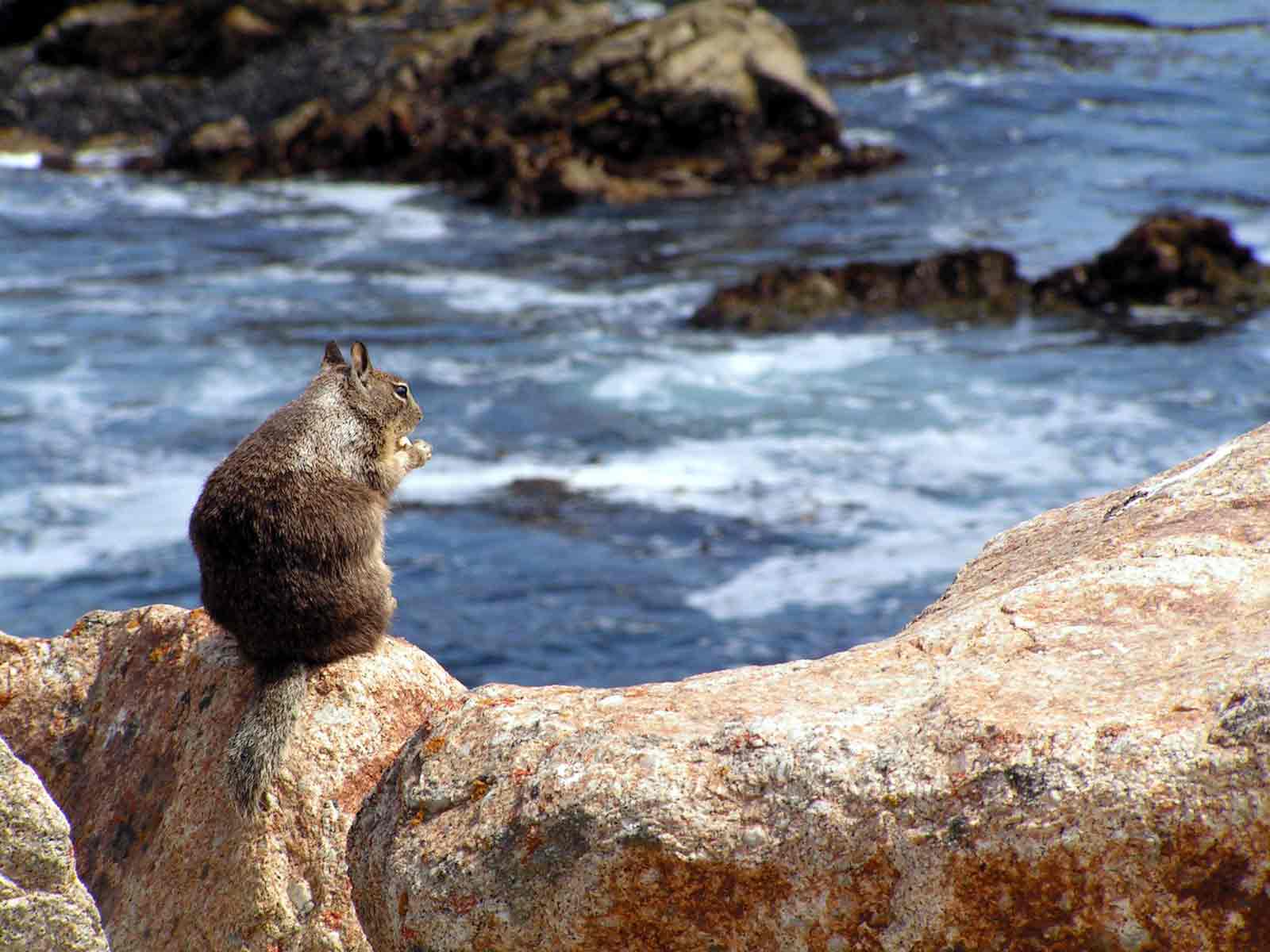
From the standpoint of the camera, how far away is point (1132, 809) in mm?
3152

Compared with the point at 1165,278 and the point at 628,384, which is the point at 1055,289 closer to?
the point at 1165,278

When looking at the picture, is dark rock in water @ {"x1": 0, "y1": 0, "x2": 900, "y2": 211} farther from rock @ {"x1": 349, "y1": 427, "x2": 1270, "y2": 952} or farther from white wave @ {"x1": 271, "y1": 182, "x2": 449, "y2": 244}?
rock @ {"x1": 349, "y1": 427, "x2": 1270, "y2": 952}

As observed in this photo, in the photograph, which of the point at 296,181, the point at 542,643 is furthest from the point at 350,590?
the point at 296,181

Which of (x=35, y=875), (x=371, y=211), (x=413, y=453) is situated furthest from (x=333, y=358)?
(x=371, y=211)

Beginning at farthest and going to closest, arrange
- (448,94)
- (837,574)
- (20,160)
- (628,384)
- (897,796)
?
(448,94), (20,160), (628,384), (837,574), (897,796)

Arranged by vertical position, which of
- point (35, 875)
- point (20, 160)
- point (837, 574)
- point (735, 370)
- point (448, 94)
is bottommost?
point (837, 574)

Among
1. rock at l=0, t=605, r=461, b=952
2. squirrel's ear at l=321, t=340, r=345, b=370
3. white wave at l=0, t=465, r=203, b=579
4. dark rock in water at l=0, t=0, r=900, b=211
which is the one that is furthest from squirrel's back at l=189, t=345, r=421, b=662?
dark rock in water at l=0, t=0, r=900, b=211

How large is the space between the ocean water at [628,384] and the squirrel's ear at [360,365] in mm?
4124

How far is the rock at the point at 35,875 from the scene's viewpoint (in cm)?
362

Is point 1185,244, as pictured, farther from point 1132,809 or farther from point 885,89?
point 1132,809

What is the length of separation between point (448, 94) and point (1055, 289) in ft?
42.7

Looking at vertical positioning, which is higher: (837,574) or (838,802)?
(838,802)

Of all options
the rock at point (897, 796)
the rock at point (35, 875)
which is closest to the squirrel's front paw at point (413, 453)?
the rock at point (897, 796)

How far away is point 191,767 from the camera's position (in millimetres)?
4781
